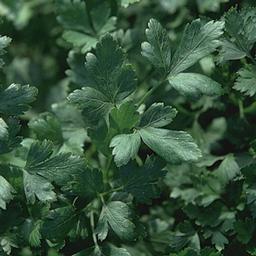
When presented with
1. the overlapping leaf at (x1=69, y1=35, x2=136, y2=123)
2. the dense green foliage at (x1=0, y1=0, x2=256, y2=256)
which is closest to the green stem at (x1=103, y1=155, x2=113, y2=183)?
the dense green foliage at (x1=0, y1=0, x2=256, y2=256)

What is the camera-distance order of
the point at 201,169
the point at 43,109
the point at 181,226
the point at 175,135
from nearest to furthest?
the point at 175,135 < the point at 181,226 < the point at 201,169 < the point at 43,109

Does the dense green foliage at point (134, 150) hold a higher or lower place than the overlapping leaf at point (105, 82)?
lower

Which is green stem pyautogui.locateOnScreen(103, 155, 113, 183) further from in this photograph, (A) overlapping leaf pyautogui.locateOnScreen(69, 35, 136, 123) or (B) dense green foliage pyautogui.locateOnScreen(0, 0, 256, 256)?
(A) overlapping leaf pyautogui.locateOnScreen(69, 35, 136, 123)

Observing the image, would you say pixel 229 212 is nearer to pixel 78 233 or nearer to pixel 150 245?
pixel 150 245

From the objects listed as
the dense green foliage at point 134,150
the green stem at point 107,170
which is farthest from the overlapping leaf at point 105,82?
the green stem at point 107,170

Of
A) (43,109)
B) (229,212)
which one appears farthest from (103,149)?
(43,109)

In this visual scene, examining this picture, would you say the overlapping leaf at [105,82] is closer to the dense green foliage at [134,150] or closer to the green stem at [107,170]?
the dense green foliage at [134,150]

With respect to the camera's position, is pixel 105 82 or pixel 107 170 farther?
pixel 107 170

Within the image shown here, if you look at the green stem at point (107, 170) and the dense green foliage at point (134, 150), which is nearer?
the dense green foliage at point (134, 150)
